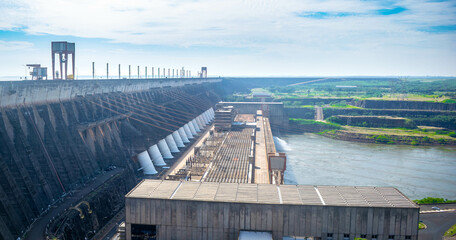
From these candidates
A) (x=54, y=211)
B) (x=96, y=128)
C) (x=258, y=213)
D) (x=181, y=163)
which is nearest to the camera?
(x=258, y=213)

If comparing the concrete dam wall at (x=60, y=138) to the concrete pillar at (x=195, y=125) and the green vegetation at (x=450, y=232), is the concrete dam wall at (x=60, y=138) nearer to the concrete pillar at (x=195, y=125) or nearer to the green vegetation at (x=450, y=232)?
the concrete pillar at (x=195, y=125)

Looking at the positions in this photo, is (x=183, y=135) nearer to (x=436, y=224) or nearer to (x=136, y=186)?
(x=136, y=186)

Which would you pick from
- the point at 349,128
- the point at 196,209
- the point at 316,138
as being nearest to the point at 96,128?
the point at 196,209

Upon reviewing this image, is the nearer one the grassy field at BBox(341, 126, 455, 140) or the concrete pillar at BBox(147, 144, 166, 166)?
the concrete pillar at BBox(147, 144, 166, 166)

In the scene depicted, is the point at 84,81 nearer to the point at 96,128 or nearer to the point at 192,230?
the point at 96,128

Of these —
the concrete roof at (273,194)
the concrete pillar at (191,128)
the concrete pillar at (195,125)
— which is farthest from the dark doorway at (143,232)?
the concrete pillar at (195,125)

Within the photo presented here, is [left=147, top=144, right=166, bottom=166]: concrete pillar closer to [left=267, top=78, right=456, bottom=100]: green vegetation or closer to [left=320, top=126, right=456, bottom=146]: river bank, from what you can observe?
[left=320, top=126, right=456, bottom=146]: river bank

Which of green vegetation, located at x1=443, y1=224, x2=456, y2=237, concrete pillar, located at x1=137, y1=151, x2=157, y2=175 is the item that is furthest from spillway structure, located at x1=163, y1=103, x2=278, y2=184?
green vegetation, located at x1=443, y1=224, x2=456, y2=237
